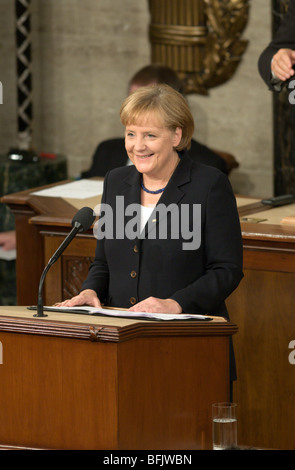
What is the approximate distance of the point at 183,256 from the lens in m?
3.45

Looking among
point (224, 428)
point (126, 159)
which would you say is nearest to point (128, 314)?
point (224, 428)

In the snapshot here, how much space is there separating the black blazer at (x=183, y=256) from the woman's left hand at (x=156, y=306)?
58 millimetres

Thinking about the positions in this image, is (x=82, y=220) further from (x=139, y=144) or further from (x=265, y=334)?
(x=265, y=334)

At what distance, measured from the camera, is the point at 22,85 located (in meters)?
8.37

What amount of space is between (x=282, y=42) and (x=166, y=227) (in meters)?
1.75

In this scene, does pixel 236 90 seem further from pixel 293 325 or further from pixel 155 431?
pixel 155 431

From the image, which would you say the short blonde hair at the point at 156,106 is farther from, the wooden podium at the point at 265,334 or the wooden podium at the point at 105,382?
the wooden podium at the point at 265,334

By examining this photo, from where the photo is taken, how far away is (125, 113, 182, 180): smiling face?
11.0 feet

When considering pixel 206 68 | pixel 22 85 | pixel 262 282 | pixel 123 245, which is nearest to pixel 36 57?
pixel 22 85

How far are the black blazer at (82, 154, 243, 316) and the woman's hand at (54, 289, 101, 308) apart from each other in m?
0.14

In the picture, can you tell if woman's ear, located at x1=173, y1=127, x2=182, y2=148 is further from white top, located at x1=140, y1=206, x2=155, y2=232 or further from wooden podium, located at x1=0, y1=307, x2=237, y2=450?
wooden podium, located at x1=0, y1=307, x2=237, y2=450

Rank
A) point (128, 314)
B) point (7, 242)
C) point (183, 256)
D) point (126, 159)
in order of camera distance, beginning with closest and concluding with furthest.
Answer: point (128, 314) → point (183, 256) → point (7, 242) → point (126, 159)

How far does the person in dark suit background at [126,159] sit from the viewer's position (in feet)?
19.7

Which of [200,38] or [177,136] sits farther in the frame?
[200,38]
